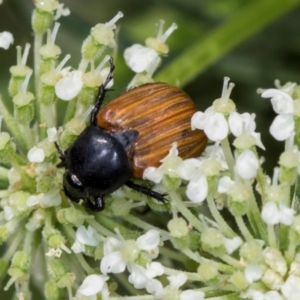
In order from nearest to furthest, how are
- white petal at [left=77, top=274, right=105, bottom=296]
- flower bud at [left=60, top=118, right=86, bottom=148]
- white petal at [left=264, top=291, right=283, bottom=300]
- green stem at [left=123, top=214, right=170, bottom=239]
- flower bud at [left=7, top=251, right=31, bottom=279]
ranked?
1. white petal at [left=264, top=291, right=283, bottom=300]
2. white petal at [left=77, top=274, right=105, bottom=296]
3. green stem at [left=123, top=214, right=170, bottom=239]
4. flower bud at [left=7, top=251, right=31, bottom=279]
5. flower bud at [left=60, top=118, right=86, bottom=148]

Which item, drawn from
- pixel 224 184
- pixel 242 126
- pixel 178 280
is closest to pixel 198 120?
pixel 242 126

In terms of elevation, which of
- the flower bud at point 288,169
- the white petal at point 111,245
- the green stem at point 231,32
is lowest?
the white petal at point 111,245

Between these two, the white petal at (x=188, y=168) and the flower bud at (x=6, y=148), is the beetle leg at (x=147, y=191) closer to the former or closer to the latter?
the white petal at (x=188, y=168)

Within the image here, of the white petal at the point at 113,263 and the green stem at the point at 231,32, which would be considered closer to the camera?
the white petal at the point at 113,263

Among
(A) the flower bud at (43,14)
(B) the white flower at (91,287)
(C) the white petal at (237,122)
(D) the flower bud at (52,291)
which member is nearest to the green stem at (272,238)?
(C) the white petal at (237,122)

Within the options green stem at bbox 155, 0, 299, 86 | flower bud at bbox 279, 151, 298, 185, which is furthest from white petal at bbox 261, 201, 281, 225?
green stem at bbox 155, 0, 299, 86

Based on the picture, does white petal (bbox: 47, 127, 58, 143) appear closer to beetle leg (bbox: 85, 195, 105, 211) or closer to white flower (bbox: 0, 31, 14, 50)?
beetle leg (bbox: 85, 195, 105, 211)

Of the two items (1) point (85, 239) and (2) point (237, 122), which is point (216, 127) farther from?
(1) point (85, 239)
